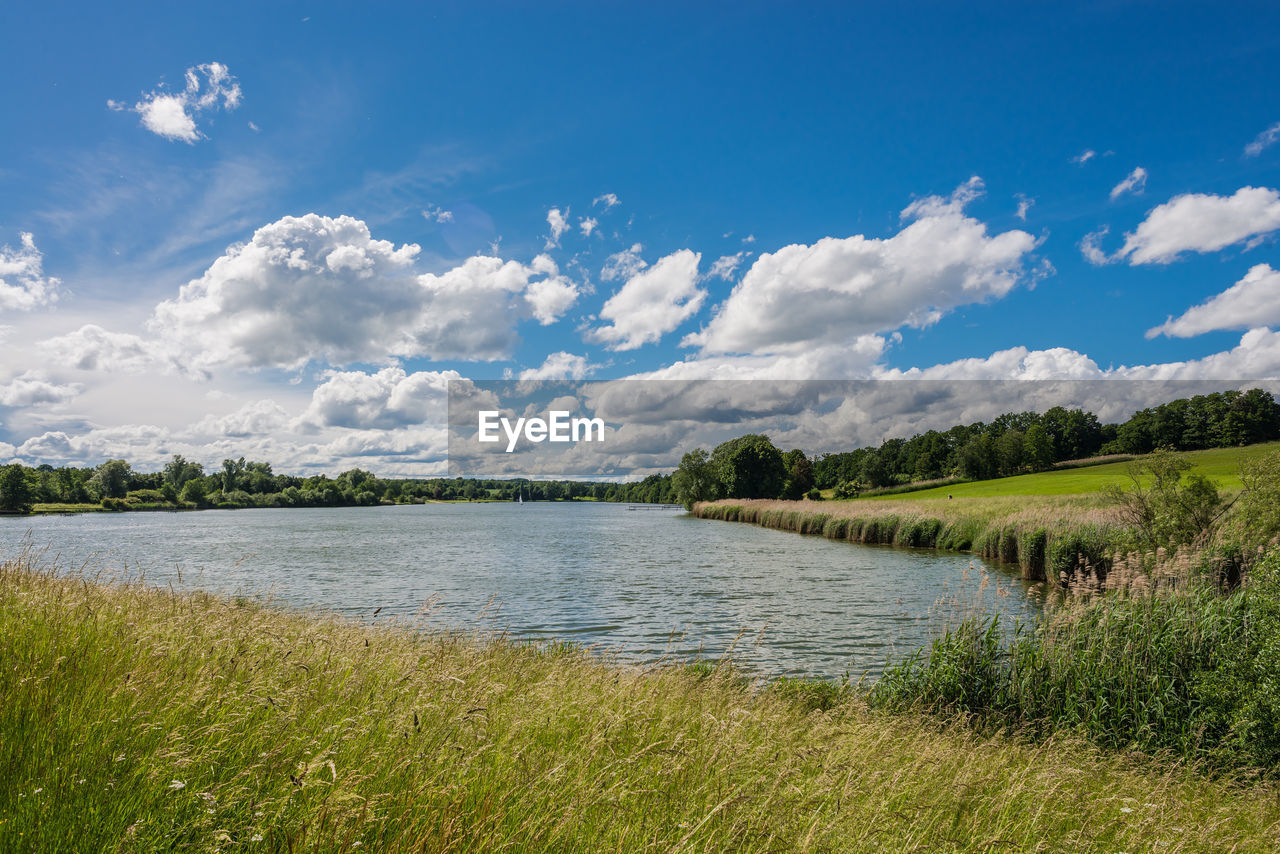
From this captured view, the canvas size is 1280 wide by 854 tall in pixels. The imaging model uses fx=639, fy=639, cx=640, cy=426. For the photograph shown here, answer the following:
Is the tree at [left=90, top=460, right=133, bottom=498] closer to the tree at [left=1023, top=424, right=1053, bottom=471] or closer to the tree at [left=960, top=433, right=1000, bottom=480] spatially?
the tree at [left=960, top=433, right=1000, bottom=480]

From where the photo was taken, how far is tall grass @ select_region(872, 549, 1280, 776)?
27.9 feet

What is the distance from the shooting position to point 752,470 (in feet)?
354

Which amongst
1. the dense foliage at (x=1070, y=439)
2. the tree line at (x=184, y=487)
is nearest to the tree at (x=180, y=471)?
the tree line at (x=184, y=487)

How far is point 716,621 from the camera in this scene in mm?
19781

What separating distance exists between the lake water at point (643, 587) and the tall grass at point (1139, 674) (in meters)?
1.12

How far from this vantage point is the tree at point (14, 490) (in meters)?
107

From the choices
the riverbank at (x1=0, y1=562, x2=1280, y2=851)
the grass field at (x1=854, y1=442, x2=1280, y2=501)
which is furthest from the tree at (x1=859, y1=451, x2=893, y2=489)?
the riverbank at (x1=0, y1=562, x2=1280, y2=851)

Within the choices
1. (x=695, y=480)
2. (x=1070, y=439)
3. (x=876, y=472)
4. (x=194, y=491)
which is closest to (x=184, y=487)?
(x=194, y=491)

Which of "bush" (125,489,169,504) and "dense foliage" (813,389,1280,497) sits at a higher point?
"dense foliage" (813,389,1280,497)

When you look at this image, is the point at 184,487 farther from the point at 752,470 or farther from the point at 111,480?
the point at 752,470

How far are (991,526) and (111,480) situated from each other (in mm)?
156172

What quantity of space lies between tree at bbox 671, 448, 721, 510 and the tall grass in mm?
97796

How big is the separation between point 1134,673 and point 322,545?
49.0 metres

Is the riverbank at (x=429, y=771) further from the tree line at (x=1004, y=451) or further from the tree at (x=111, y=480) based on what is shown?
the tree at (x=111, y=480)
